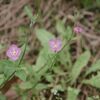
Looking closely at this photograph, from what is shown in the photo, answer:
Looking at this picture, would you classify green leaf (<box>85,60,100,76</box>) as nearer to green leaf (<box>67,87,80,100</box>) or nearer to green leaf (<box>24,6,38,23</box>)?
green leaf (<box>67,87,80,100</box>)

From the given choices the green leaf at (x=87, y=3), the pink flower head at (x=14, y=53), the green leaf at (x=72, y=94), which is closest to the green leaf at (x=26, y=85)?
the green leaf at (x=72, y=94)

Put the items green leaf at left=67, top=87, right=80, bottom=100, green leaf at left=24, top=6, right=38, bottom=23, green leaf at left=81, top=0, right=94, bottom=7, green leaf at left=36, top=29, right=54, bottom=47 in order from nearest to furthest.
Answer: green leaf at left=24, top=6, right=38, bottom=23, green leaf at left=67, top=87, right=80, bottom=100, green leaf at left=36, top=29, right=54, bottom=47, green leaf at left=81, top=0, right=94, bottom=7

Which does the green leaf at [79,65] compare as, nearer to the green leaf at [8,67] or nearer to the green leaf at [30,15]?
the green leaf at [30,15]

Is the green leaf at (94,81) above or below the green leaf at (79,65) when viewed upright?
below

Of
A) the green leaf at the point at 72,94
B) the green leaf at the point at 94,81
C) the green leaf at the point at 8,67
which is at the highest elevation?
the green leaf at the point at 8,67

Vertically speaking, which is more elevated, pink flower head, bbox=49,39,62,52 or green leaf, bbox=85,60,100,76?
pink flower head, bbox=49,39,62,52

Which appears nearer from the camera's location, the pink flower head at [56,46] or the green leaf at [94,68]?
the pink flower head at [56,46]

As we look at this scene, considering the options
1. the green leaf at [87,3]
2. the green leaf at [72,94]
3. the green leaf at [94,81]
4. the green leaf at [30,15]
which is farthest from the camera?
the green leaf at [87,3]

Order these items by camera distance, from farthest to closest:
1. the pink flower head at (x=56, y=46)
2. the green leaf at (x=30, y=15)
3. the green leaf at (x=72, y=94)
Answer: the green leaf at (x=72, y=94)
the pink flower head at (x=56, y=46)
the green leaf at (x=30, y=15)

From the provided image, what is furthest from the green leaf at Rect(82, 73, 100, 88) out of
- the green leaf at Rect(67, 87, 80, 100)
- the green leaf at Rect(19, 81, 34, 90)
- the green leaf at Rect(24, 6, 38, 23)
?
the green leaf at Rect(24, 6, 38, 23)
